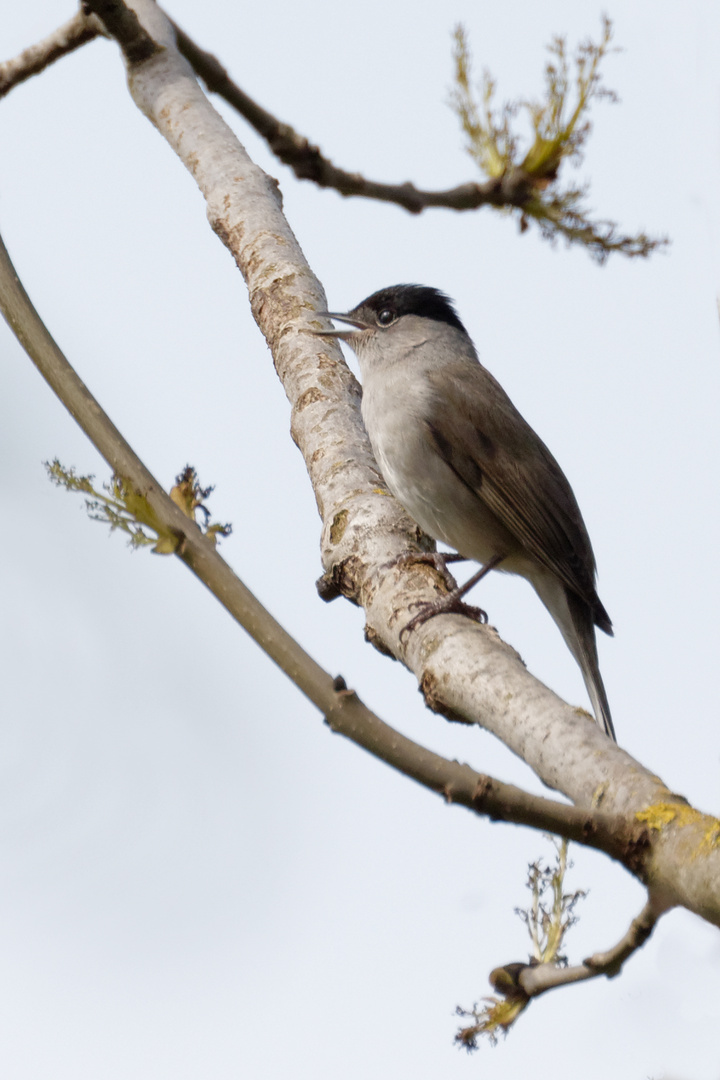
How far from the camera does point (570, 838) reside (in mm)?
1631

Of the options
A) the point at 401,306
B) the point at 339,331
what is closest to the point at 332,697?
the point at 339,331

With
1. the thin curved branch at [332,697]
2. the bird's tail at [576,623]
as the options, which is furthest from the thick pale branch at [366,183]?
the bird's tail at [576,623]

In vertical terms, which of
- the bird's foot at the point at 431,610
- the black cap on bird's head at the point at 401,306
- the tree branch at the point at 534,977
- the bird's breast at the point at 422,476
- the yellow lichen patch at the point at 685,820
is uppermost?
the black cap on bird's head at the point at 401,306

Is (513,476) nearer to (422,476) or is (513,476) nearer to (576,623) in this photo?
(422,476)

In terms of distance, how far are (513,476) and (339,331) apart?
1093 millimetres

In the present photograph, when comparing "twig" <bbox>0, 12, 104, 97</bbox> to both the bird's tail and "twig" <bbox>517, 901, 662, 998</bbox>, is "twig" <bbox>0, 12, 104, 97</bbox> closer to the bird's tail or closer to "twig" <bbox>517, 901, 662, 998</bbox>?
the bird's tail

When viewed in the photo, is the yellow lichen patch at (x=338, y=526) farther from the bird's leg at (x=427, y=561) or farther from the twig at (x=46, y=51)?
the twig at (x=46, y=51)

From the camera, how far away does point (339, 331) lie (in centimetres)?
472

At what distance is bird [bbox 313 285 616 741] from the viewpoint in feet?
14.3

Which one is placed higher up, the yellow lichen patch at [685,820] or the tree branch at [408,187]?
the tree branch at [408,187]

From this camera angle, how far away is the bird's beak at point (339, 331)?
4465mm

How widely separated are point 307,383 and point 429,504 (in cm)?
74

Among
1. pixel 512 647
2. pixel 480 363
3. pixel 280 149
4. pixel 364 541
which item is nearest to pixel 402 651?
pixel 512 647

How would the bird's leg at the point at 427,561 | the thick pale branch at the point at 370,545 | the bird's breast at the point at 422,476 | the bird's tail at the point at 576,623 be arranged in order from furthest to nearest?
the bird's tail at the point at 576,623 → the bird's breast at the point at 422,476 → the bird's leg at the point at 427,561 → the thick pale branch at the point at 370,545
